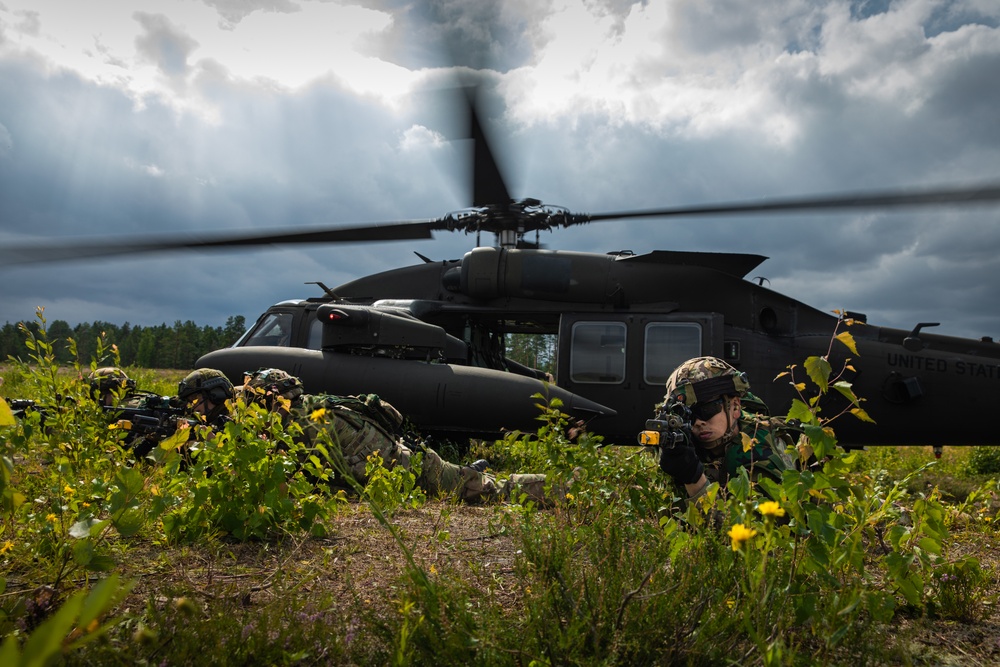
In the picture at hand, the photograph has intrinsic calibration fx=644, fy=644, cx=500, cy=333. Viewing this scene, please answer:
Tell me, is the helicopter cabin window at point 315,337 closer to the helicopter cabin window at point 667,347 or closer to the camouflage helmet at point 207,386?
the camouflage helmet at point 207,386

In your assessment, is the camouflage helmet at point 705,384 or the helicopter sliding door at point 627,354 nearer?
the camouflage helmet at point 705,384

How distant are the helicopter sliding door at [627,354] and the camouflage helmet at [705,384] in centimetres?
420

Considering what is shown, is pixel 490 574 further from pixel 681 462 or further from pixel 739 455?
pixel 739 455

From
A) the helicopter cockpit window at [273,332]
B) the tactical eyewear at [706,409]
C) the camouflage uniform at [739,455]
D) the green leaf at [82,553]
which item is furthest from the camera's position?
the helicopter cockpit window at [273,332]

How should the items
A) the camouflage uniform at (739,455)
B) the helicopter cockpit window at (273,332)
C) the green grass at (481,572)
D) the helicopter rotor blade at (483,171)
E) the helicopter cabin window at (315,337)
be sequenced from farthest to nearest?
the helicopter cockpit window at (273,332) < the helicopter cabin window at (315,337) < the helicopter rotor blade at (483,171) < the camouflage uniform at (739,455) < the green grass at (481,572)

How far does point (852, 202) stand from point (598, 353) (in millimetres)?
3418

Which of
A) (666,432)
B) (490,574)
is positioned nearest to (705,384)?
(666,432)

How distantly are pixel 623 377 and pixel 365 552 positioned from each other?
216 inches

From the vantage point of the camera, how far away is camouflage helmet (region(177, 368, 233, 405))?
5.14 metres

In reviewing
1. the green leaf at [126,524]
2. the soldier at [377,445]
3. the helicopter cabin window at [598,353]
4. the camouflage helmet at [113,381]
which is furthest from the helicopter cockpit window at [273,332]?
the green leaf at [126,524]

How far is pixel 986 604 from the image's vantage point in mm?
2789

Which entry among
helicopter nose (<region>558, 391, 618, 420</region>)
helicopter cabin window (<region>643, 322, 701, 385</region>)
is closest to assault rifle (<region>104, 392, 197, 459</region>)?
helicopter nose (<region>558, 391, 618, 420</region>)

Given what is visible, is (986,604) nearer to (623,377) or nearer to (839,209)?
(839,209)

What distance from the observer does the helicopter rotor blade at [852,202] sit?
15.6 feet
